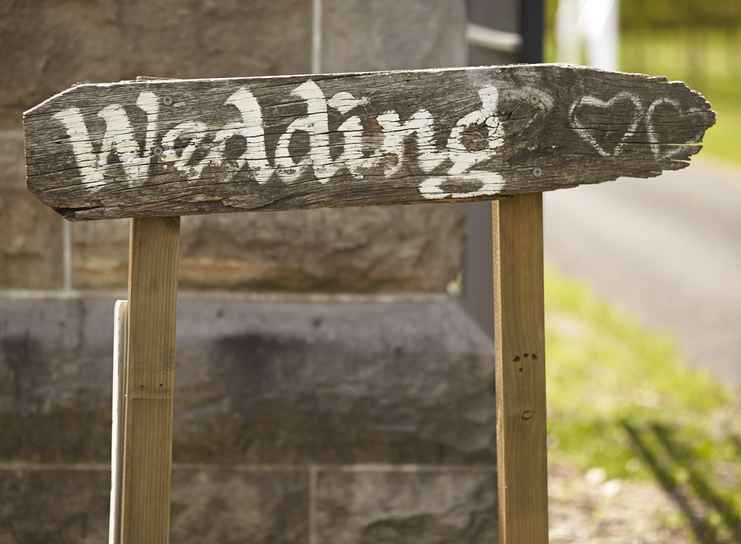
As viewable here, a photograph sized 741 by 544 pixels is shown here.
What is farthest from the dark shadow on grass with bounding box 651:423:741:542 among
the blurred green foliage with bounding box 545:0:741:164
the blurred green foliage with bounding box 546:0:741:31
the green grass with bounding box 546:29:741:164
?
the blurred green foliage with bounding box 546:0:741:31

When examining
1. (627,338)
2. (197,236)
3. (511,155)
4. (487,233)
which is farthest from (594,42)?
(511,155)

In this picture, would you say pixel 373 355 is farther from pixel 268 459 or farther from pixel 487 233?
pixel 487 233

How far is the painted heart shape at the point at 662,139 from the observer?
174 cm

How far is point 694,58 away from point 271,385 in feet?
96.6

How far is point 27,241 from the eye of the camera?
263cm

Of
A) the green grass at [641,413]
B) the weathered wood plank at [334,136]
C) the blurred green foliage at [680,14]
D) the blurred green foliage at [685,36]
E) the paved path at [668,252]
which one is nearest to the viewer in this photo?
the weathered wood plank at [334,136]

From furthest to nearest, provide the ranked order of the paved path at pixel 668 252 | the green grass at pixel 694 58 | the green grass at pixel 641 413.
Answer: the green grass at pixel 694 58
the paved path at pixel 668 252
the green grass at pixel 641 413

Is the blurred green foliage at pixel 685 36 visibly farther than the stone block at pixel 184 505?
Yes

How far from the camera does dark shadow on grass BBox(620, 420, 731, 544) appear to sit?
337cm

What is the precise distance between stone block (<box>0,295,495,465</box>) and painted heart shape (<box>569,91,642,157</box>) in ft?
3.14

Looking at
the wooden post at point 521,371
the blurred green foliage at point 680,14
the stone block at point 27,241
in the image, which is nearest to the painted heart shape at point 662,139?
the wooden post at point 521,371

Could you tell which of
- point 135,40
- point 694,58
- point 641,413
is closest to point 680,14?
point 694,58

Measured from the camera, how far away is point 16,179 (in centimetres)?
260

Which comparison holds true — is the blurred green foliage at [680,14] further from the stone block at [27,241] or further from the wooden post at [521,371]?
the wooden post at [521,371]
